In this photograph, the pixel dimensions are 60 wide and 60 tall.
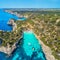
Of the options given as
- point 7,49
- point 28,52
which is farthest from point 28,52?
point 7,49

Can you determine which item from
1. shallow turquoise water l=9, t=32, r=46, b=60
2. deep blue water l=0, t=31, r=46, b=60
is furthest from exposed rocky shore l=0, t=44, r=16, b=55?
shallow turquoise water l=9, t=32, r=46, b=60

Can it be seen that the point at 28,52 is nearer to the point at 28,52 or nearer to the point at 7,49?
the point at 28,52

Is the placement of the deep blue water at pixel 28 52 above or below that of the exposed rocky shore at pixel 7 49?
below

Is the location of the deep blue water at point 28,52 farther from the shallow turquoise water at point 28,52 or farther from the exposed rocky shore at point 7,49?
the exposed rocky shore at point 7,49

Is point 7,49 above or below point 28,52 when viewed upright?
above

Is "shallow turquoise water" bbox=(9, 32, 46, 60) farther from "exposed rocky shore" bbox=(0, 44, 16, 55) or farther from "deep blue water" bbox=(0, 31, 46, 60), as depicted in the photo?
"exposed rocky shore" bbox=(0, 44, 16, 55)

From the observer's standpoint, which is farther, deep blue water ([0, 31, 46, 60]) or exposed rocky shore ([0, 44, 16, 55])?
exposed rocky shore ([0, 44, 16, 55])

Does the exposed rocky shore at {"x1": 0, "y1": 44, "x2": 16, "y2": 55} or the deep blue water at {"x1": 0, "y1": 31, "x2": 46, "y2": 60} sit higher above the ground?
the exposed rocky shore at {"x1": 0, "y1": 44, "x2": 16, "y2": 55}

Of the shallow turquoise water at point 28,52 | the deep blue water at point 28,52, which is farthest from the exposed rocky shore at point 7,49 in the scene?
the shallow turquoise water at point 28,52

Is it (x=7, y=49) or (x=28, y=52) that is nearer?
(x=7, y=49)

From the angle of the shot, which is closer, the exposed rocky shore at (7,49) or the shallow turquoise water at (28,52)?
the shallow turquoise water at (28,52)

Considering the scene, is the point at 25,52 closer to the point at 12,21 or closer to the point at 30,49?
the point at 30,49
